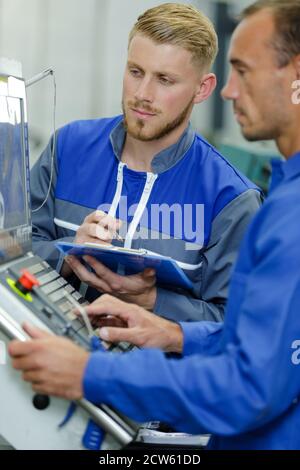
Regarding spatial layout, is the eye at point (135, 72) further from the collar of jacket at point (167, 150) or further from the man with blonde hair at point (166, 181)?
the collar of jacket at point (167, 150)

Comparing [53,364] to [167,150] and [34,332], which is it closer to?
[34,332]

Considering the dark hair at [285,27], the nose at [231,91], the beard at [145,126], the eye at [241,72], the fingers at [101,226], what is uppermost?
the dark hair at [285,27]

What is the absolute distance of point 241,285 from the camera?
3.53ft

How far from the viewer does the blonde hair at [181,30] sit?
1.71m

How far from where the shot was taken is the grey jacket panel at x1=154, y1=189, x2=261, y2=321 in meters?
1.59

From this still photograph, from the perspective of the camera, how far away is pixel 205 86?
1.85 m

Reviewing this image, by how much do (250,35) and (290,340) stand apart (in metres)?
0.49

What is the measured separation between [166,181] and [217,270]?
259 millimetres

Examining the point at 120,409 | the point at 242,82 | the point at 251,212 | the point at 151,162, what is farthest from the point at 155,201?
the point at 120,409

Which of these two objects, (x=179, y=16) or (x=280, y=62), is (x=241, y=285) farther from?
(x=179, y=16)

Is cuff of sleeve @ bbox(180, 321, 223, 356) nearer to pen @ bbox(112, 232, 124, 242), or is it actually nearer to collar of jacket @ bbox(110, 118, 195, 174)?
pen @ bbox(112, 232, 124, 242)

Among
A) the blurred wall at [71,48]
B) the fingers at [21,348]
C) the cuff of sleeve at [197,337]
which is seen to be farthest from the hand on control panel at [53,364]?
the blurred wall at [71,48]

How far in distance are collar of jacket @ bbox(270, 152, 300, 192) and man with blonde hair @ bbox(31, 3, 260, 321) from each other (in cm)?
48

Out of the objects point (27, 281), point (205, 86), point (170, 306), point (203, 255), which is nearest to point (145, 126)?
point (205, 86)
